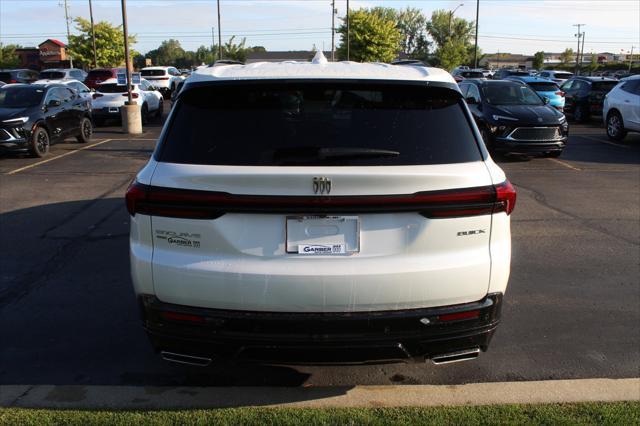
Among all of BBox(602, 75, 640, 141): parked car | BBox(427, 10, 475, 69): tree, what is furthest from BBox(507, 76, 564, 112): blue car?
BBox(427, 10, 475, 69): tree

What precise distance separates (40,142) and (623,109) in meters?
14.9

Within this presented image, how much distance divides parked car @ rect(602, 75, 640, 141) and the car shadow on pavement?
1339cm

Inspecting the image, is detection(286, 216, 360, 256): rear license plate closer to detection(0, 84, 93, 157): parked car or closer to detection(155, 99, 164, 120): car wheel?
detection(0, 84, 93, 157): parked car

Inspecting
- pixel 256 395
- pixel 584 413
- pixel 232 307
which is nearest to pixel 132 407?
pixel 256 395

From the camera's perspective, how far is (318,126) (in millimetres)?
3023

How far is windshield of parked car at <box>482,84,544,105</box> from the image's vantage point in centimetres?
1363

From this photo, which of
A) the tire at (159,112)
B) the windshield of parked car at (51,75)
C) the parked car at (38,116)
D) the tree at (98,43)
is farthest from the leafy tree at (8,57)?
the parked car at (38,116)

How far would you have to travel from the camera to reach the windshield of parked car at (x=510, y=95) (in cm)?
1363

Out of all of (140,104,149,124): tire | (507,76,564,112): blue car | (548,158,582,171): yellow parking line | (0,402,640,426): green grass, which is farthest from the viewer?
(140,104,149,124): tire

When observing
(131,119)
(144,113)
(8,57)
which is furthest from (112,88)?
(8,57)

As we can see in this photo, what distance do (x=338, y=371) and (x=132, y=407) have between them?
1.33 m

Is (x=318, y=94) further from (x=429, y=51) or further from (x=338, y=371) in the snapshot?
(x=429, y=51)

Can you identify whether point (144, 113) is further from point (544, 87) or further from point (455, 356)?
point (455, 356)

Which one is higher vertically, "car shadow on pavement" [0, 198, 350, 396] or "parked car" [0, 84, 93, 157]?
"parked car" [0, 84, 93, 157]
